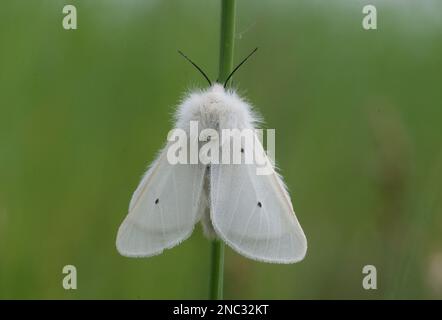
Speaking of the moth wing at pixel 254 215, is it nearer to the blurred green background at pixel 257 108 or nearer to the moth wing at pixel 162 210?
the moth wing at pixel 162 210

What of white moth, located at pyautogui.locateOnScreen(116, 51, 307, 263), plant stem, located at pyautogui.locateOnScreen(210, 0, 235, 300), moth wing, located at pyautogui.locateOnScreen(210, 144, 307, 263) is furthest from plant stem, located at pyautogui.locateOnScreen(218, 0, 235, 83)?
moth wing, located at pyautogui.locateOnScreen(210, 144, 307, 263)

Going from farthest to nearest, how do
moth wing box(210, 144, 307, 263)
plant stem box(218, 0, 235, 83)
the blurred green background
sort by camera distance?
1. the blurred green background
2. moth wing box(210, 144, 307, 263)
3. plant stem box(218, 0, 235, 83)

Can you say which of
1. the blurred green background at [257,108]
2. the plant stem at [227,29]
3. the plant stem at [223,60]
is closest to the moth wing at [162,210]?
the plant stem at [223,60]

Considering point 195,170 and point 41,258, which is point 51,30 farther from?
point 195,170

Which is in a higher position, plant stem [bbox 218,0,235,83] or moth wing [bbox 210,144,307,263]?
plant stem [bbox 218,0,235,83]

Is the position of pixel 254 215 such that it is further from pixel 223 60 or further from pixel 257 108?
pixel 257 108

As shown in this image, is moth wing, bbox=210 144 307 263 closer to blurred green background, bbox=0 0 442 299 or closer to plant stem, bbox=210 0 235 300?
plant stem, bbox=210 0 235 300

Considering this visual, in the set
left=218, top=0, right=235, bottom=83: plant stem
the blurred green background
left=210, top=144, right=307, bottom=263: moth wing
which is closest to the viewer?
left=218, top=0, right=235, bottom=83: plant stem
